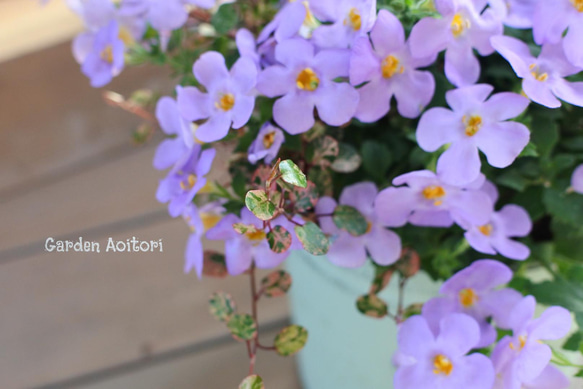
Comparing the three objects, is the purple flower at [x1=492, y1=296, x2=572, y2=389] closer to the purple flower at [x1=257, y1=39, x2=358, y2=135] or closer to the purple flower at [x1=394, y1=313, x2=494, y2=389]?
the purple flower at [x1=394, y1=313, x2=494, y2=389]

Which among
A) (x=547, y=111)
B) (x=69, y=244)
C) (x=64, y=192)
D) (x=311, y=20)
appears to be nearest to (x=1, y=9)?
(x=64, y=192)

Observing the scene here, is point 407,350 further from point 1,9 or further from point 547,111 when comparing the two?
point 1,9

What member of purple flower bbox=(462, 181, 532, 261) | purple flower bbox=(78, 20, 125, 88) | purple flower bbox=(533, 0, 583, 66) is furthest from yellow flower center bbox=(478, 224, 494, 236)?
purple flower bbox=(78, 20, 125, 88)

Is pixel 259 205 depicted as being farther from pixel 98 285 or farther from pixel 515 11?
pixel 98 285

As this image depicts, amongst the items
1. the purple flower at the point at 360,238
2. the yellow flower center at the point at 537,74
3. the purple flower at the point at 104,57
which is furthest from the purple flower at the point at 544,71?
the purple flower at the point at 104,57

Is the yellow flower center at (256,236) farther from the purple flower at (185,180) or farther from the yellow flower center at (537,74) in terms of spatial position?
the yellow flower center at (537,74)

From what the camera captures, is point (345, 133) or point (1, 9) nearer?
point (345, 133)

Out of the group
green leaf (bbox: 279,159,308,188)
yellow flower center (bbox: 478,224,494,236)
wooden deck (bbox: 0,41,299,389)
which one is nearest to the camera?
green leaf (bbox: 279,159,308,188)
